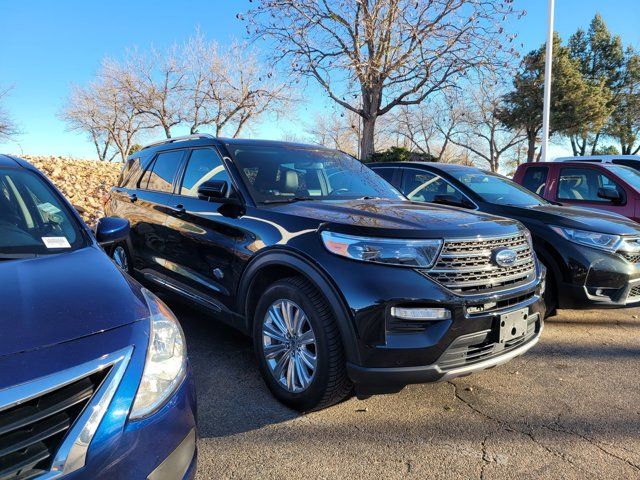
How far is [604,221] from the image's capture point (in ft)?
15.3

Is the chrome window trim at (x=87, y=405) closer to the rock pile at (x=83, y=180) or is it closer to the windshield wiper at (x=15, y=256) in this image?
the windshield wiper at (x=15, y=256)

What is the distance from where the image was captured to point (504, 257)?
2.88 meters

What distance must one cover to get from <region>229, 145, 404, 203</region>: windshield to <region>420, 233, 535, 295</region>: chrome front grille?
1303 mm

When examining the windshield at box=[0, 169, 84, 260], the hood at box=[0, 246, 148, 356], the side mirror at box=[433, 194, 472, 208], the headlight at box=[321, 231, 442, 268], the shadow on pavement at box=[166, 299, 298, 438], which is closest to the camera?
the hood at box=[0, 246, 148, 356]

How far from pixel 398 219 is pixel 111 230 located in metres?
1.79

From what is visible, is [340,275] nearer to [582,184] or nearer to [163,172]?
[163,172]

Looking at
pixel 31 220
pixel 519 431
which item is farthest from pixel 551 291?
pixel 31 220

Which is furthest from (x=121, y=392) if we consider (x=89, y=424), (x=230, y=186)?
(x=230, y=186)

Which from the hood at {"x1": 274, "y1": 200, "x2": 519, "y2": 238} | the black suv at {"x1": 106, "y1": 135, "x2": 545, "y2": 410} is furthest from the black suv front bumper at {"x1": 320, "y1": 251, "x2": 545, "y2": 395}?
the hood at {"x1": 274, "y1": 200, "x2": 519, "y2": 238}

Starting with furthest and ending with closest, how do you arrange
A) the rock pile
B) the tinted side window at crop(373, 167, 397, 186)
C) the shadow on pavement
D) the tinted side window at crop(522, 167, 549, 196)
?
the rock pile
the tinted side window at crop(522, 167, 549, 196)
the tinted side window at crop(373, 167, 397, 186)
the shadow on pavement

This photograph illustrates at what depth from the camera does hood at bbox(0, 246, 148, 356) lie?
1.62 meters

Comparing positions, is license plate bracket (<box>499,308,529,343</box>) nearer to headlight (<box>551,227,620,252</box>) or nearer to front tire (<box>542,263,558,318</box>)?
front tire (<box>542,263,558,318</box>)

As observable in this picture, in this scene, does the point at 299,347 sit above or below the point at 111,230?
below

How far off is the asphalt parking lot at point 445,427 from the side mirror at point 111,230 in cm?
122
